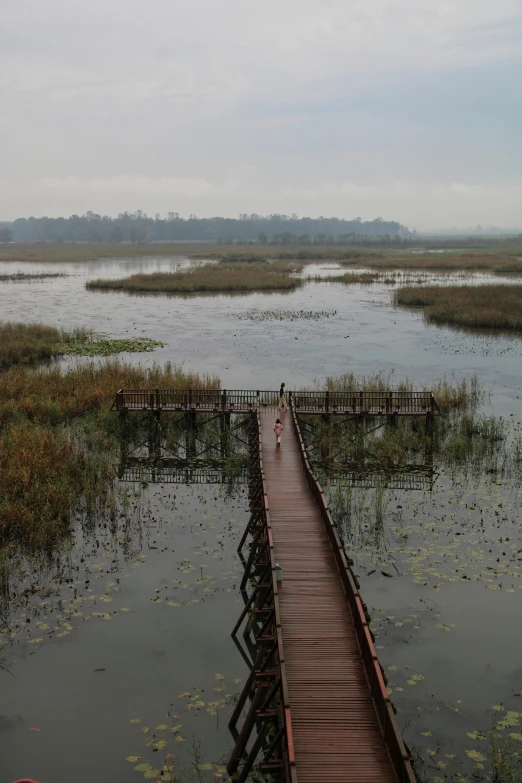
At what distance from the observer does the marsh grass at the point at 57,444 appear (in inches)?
973

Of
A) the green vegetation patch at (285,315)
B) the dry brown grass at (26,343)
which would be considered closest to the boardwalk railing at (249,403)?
the dry brown grass at (26,343)

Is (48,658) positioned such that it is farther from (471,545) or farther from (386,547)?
(471,545)

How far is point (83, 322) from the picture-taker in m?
73.4

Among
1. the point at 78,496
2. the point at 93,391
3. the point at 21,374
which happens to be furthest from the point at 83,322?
the point at 78,496

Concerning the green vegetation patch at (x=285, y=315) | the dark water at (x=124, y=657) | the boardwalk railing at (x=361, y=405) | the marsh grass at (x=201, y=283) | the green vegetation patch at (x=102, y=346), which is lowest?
the dark water at (x=124, y=657)

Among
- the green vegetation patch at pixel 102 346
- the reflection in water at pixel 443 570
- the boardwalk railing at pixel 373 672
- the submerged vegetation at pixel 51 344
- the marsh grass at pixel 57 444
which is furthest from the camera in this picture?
the green vegetation patch at pixel 102 346

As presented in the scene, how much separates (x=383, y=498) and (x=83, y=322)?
2000 inches

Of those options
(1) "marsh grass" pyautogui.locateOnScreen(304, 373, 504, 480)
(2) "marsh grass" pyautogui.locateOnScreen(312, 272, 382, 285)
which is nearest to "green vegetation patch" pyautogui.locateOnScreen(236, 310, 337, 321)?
(2) "marsh grass" pyautogui.locateOnScreen(312, 272, 382, 285)

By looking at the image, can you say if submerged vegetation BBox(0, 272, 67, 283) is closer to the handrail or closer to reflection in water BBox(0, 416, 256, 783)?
reflection in water BBox(0, 416, 256, 783)

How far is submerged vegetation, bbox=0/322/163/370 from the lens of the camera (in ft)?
177

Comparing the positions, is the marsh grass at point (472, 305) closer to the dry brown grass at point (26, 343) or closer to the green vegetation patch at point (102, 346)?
the green vegetation patch at point (102, 346)

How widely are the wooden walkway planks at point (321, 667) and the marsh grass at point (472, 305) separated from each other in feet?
169

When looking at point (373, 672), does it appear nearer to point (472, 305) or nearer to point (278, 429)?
point (278, 429)

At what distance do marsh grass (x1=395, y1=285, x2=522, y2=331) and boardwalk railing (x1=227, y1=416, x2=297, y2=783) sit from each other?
175 ft
